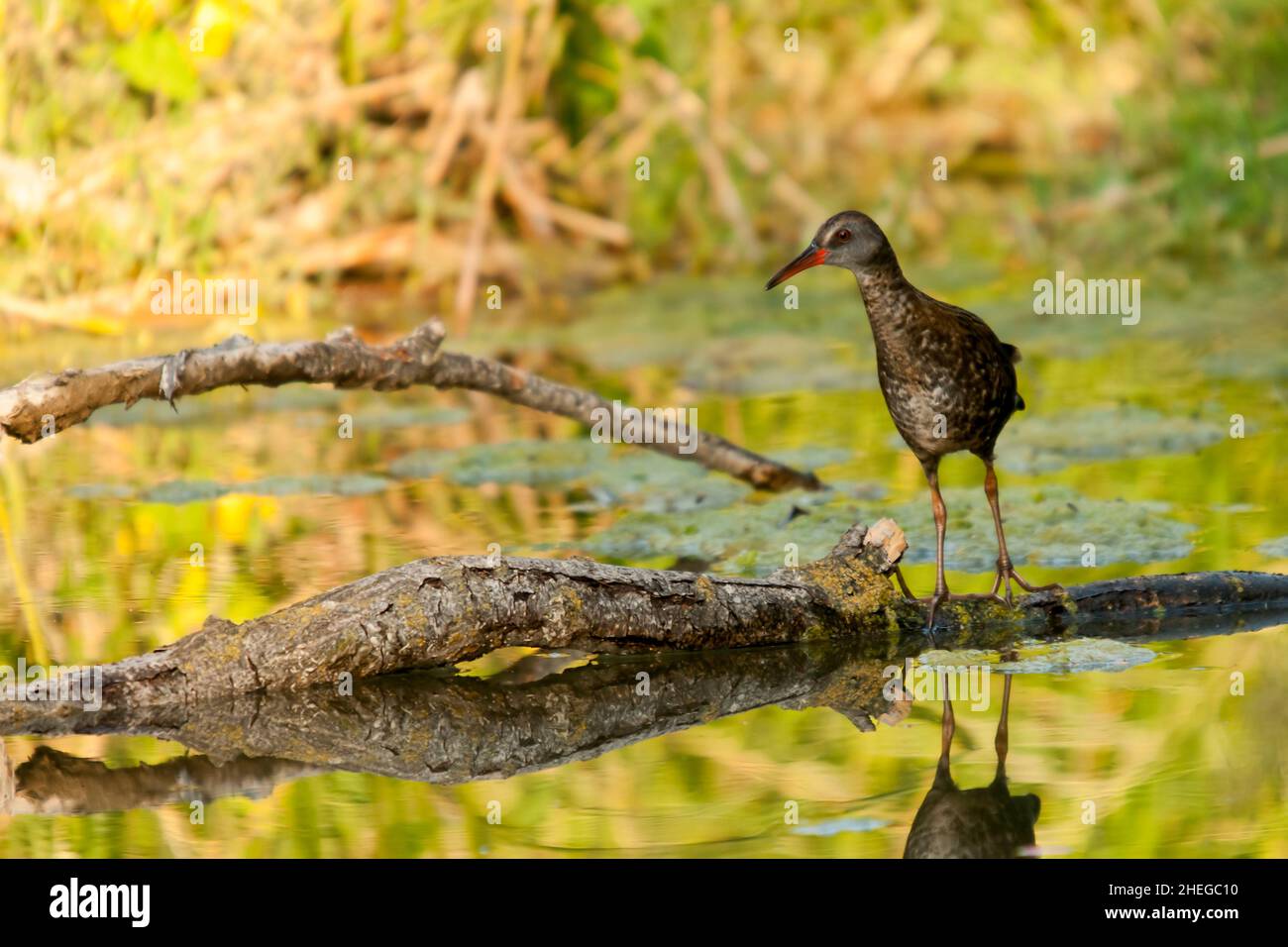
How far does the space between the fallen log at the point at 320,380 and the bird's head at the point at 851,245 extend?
45.9 inches

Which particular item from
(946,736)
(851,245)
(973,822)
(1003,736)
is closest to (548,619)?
(946,736)

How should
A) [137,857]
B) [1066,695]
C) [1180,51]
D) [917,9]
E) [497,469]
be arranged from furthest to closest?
[917,9] → [1180,51] → [497,469] → [1066,695] → [137,857]

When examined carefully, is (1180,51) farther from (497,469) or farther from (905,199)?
(497,469)

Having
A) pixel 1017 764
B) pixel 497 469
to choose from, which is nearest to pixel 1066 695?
pixel 1017 764

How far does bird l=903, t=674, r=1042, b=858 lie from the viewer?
11.6 ft

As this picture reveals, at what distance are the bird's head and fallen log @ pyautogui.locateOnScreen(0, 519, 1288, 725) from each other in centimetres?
70

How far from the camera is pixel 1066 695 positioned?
14.4 ft

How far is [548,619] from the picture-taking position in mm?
4477

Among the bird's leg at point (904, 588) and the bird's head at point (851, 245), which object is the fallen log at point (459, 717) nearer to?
the bird's leg at point (904, 588)

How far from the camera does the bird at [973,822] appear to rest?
354cm

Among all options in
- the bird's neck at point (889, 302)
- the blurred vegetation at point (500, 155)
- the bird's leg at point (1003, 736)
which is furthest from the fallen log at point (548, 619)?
the blurred vegetation at point (500, 155)

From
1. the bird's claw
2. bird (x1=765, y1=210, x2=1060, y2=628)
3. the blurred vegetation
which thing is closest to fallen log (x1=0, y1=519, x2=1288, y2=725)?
the bird's claw

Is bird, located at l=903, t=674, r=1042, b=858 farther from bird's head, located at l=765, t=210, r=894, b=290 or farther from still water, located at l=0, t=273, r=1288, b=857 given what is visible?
bird's head, located at l=765, t=210, r=894, b=290

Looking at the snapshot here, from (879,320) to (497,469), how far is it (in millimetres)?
2639
